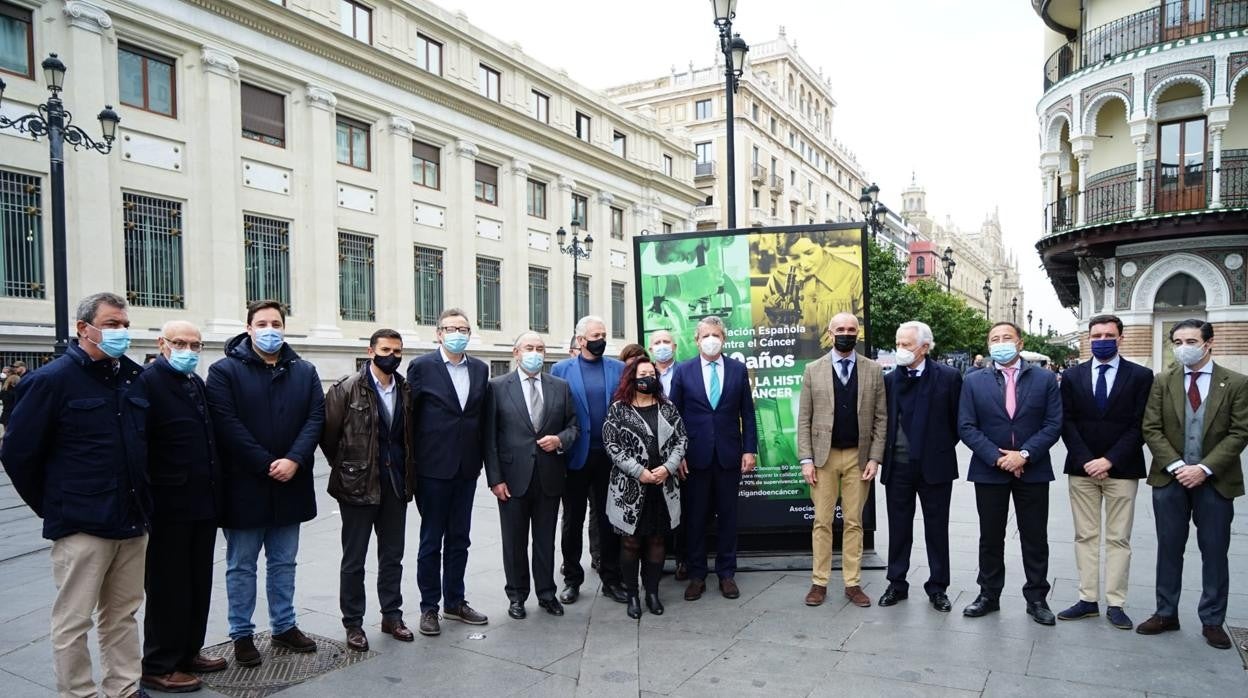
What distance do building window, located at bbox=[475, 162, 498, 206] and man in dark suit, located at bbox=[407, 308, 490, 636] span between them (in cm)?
2434

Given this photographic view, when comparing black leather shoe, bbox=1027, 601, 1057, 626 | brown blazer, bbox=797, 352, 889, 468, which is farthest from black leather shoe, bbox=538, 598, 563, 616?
black leather shoe, bbox=1027, 601, 1057, 626

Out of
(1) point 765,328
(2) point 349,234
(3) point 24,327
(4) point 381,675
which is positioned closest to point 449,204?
(2) point 349,234

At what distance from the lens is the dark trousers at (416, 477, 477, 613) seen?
5359 mm

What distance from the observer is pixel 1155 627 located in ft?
16.7

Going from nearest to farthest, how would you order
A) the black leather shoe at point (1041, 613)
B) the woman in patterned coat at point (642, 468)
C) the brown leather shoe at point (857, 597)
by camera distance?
the black leather shoe at point (1041, 613), the woman in patterned coat at point (642, 468), the brown leather shoe at point (857, 597)

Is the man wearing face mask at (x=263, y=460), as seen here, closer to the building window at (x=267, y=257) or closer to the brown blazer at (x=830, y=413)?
the brown blazer at (x=830, y=413)

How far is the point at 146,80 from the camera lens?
18.8 metres

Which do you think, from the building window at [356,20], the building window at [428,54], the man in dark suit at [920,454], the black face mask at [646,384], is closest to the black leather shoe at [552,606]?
the black face mask at [646,384]

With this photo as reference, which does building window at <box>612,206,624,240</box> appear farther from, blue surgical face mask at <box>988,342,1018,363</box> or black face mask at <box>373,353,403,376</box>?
black face mask at <box>373,353,403,376</box>

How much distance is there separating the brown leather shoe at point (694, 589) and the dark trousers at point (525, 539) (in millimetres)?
1094

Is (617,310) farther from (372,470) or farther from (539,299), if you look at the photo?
(372,470)

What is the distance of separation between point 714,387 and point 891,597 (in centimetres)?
210

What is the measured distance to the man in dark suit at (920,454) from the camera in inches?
227

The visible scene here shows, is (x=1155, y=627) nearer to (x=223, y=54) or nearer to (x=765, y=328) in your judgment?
(x=765, y=328)
